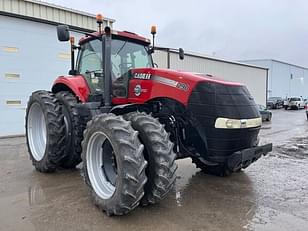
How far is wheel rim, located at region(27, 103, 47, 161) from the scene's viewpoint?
6114mm

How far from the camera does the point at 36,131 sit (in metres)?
6.27

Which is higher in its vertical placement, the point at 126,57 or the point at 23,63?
the point at 23,63

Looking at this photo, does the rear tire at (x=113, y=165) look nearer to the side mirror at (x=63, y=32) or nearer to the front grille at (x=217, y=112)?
the front grille at (x=217, y=112)

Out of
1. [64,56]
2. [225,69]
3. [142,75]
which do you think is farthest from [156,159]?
[225,69]

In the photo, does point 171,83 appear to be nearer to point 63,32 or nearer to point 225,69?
point 63,32

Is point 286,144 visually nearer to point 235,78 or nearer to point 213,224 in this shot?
point 213,224

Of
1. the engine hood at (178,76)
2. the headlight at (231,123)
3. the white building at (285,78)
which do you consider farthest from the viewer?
the white building at (285,78)

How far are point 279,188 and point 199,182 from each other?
51.2 inches

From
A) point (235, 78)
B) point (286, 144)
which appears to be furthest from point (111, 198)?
point (235, 78)

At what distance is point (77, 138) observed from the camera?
531cm

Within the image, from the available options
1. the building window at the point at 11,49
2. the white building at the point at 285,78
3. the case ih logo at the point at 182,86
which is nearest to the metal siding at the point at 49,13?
the building window at the point at 11,49

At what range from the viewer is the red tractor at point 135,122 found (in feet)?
11.8

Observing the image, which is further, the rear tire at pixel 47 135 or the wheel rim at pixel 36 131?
the wheel rim at pixel 36 131

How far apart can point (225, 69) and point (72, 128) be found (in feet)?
65.4
